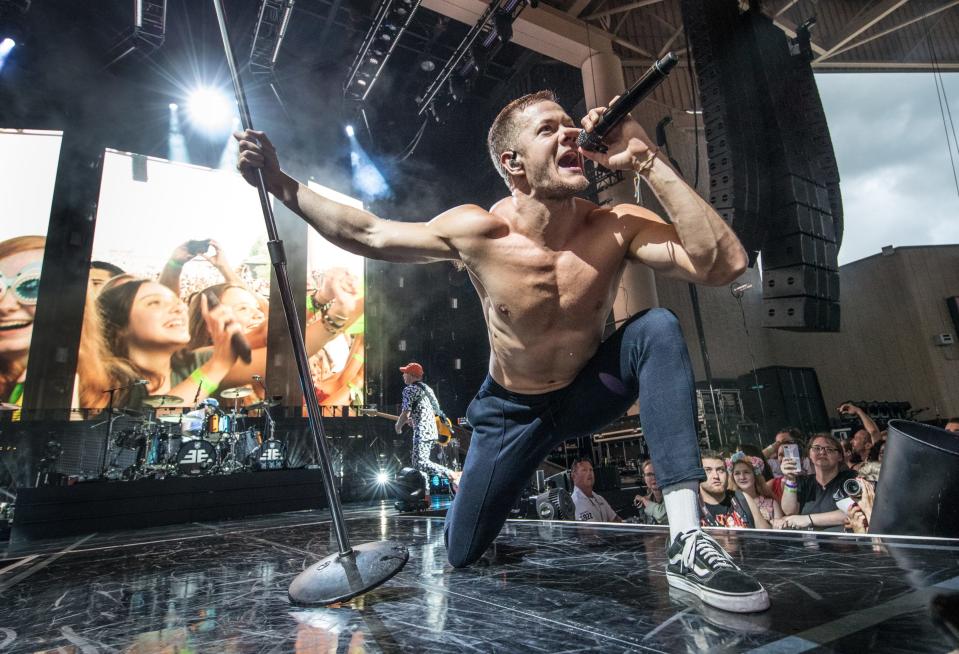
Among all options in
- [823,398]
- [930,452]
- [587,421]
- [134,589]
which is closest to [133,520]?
[134,589]

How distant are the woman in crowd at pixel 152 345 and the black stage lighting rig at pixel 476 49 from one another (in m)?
5.63

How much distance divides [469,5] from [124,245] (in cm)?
672

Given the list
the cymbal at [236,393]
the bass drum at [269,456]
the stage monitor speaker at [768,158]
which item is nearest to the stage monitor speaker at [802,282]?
the stage monitor speaker at [768,158]

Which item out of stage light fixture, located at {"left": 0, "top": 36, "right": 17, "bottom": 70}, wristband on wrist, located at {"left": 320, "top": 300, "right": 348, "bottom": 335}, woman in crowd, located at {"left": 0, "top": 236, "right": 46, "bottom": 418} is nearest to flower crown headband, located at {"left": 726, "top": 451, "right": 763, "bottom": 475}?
wristband on wrist, located at {"left": 320, "top": 300, "right": 348, "bottom": 335}

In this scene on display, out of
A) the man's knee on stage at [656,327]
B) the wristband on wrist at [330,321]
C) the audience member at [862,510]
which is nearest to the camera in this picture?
the man's knee on stage at [656,327]

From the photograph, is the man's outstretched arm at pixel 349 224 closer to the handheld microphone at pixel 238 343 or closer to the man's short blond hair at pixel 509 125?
the man's short blond hair at pixel 509 125

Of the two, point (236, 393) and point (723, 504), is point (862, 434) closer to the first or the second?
point (723, 504)

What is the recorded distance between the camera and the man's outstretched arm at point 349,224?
1.41m

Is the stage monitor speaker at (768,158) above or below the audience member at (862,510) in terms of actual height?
above

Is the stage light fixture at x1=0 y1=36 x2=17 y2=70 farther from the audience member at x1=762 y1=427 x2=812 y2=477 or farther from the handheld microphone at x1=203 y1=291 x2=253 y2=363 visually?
the audience member at x1=762 y1=427 x2=812 y2=477

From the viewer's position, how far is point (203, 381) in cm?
859

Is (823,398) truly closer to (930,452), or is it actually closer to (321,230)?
(930,452)

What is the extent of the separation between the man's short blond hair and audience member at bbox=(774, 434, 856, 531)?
257cm

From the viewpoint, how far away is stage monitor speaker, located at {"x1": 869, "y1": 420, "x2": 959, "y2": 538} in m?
1.45
